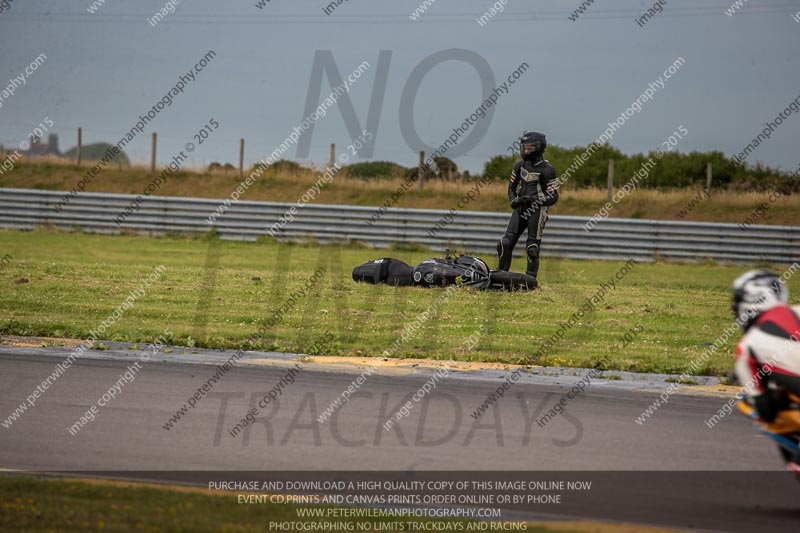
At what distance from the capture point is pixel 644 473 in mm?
6496

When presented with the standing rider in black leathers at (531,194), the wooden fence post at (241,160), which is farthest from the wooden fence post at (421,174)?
the standing rider in black leathers at (531,194)

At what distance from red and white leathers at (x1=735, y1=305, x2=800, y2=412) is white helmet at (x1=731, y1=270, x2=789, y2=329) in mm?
44

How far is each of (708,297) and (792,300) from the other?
1263mm

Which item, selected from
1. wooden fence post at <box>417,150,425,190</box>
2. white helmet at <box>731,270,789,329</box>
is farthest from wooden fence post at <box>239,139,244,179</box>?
white helmet at <box>731,270,789,329</box>

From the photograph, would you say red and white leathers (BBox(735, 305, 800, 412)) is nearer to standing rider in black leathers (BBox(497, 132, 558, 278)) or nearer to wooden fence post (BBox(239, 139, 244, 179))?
standing rider in black leathers (BBox(497, 132, 558, 278))

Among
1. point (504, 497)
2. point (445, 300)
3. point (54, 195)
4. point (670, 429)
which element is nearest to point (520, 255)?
point (445, 300)

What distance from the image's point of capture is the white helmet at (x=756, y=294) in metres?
5.75

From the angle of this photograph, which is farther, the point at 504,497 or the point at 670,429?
the point at 670,429

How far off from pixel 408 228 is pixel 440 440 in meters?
17.9

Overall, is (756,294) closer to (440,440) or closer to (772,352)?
(772,352)

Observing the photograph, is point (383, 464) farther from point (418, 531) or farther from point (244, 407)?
point (244, 407)

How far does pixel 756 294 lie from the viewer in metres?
5.75

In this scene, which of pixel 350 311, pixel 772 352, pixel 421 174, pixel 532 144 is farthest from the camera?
pixel 421 174

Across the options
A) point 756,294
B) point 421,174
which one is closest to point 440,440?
point 756,294
